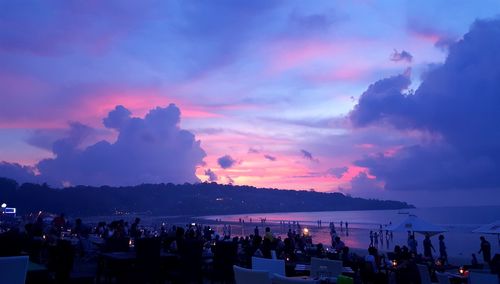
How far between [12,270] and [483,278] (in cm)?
565

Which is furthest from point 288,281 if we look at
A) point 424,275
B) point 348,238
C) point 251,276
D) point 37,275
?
point 348,238

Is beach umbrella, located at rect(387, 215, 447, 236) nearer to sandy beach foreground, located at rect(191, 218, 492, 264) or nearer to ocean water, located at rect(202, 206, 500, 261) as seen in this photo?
ocean water, located at rect(202, 206, 500, 261)

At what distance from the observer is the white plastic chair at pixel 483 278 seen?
624 cm

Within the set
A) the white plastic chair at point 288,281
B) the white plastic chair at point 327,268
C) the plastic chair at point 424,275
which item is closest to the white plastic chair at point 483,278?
the plastic chair at point 424,275

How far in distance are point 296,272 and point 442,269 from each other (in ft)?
19.4

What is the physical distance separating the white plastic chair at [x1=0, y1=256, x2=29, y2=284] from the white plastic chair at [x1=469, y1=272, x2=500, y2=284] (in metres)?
5.55

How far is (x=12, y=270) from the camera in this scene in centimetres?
387

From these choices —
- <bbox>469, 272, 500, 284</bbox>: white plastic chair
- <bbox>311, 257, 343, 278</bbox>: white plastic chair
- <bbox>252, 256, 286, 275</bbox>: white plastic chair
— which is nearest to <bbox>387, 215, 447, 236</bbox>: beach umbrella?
<bbox>469, 272, 500, 284</bbox>: white plastic chair

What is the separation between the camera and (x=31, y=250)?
28.6 feet

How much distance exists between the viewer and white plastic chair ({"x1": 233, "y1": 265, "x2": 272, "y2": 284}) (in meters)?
3.98

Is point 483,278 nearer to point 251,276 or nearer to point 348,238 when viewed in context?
point 251,276

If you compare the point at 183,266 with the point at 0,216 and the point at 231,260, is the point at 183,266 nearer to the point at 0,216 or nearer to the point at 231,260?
the point at 231,260

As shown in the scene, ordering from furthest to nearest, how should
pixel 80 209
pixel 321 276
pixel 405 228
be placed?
pixel 80 209, pixel 405 228, pixel 321 276

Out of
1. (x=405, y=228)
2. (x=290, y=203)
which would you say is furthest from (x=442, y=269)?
(x=290, y=203)
